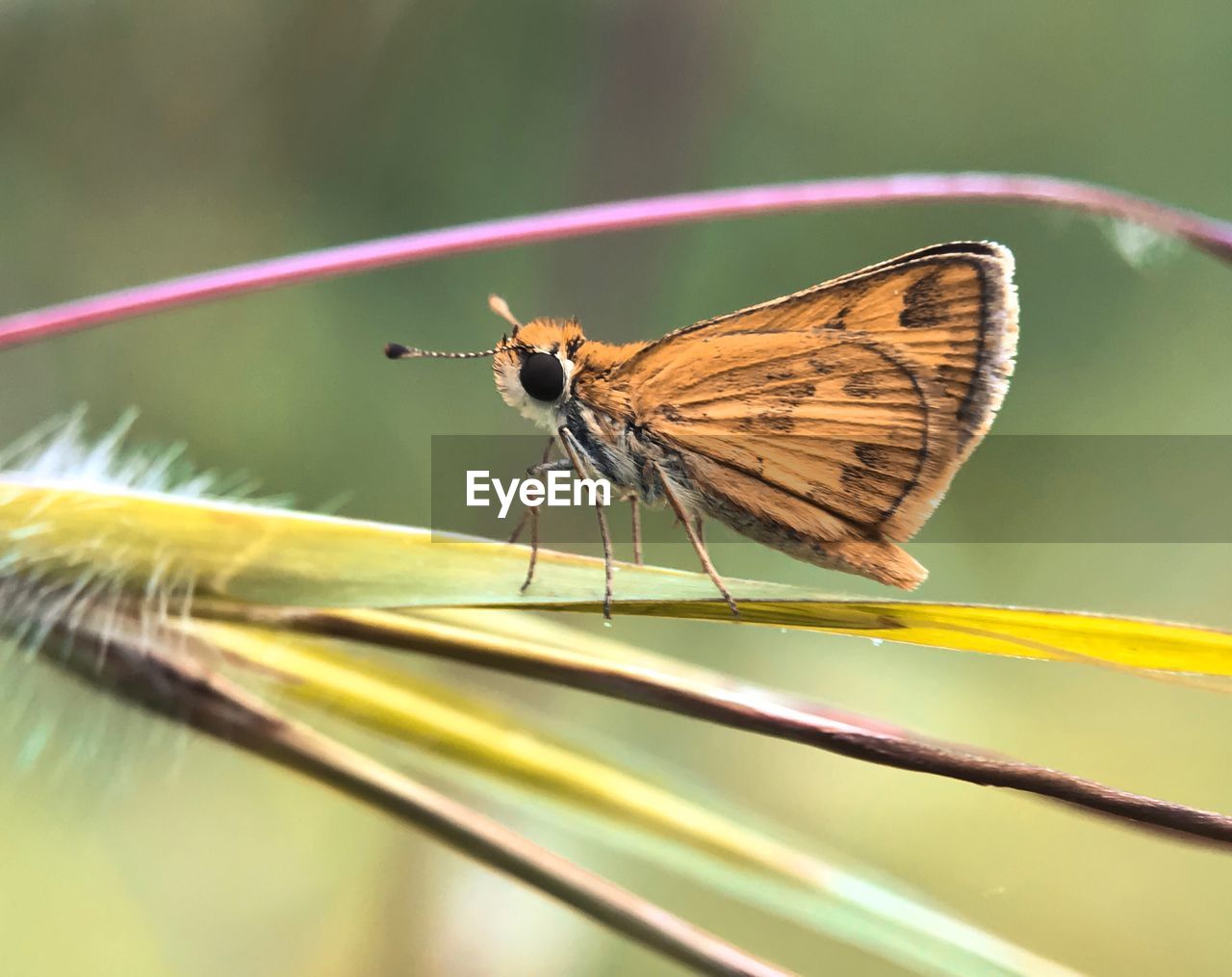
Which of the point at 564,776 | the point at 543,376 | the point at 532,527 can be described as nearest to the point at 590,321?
the point at 543,376

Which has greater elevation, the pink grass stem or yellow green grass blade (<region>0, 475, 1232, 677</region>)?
the pink grass stem

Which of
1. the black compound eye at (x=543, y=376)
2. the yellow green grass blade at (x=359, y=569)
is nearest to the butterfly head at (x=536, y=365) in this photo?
the black compound eye at (x=543, y=376)

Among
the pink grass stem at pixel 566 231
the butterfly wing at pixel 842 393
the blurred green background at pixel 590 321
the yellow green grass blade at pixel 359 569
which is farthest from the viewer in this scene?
the blurred green background at pixel 590 321

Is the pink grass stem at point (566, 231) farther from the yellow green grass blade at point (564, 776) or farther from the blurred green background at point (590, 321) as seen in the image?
the blurred green background at point (590, 321)

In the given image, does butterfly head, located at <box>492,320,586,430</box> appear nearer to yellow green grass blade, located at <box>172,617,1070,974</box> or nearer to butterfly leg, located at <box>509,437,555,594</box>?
butterfly leg, located at <box>509,437,555,594</box>

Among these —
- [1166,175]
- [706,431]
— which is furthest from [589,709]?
[1166,175]

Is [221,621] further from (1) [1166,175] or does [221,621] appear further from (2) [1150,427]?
→ (1) [1166,175]

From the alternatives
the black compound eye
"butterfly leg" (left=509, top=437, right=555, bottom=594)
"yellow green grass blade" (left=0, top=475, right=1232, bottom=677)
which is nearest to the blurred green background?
"butterfly leg" (left=509, top=437, right=555, bottom=594)
